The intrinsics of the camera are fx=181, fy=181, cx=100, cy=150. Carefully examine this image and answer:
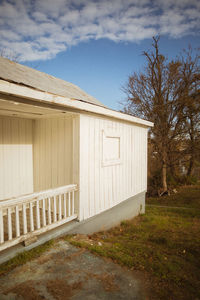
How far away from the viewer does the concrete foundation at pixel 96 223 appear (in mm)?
3098

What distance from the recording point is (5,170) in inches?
181

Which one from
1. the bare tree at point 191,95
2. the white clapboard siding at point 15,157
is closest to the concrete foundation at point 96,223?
the white clapboard siding at point 15,157

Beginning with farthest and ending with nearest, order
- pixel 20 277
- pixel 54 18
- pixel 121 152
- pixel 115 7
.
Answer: pixel 115 7 < pixel 54 18 < pixel 121 152 < pixel 20 277

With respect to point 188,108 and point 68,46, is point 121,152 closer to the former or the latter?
point 188,108

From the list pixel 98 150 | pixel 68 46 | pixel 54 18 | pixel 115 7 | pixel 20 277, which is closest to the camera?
pixel 20 277

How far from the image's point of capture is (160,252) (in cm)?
376

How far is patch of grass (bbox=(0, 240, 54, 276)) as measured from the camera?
2771 mm

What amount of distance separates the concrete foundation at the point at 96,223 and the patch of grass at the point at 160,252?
193 millimetres

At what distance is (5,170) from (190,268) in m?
4.51

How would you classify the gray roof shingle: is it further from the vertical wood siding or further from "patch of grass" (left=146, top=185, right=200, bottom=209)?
"patch of grass" (left=146, top=185, right=200, bottom=209)

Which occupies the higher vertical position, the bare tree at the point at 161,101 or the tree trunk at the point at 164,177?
the bare tree at the point at 161,101

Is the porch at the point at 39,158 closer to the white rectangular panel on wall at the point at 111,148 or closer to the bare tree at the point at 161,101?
the white rectangular panel on wall at the point at 111,148

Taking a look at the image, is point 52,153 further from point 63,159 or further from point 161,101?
point 161,101

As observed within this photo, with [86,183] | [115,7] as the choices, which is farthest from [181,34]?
[86,183]
